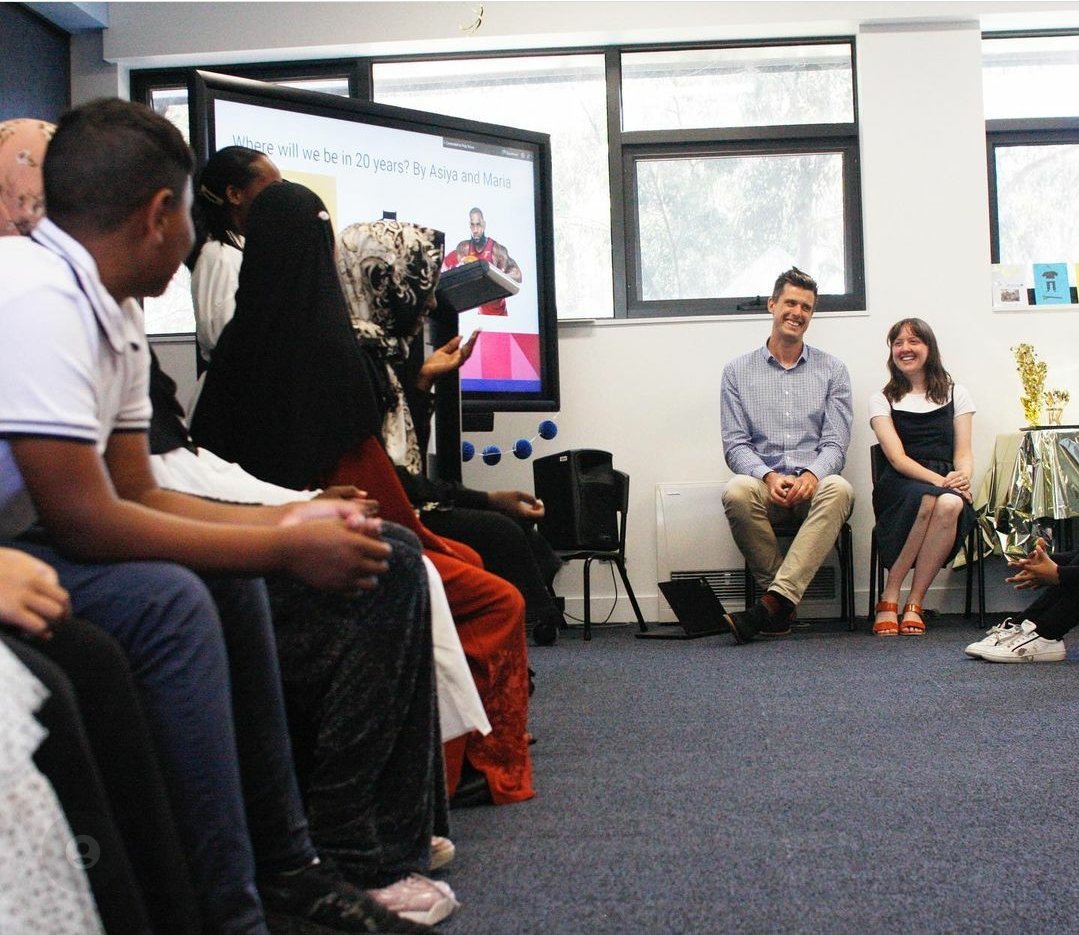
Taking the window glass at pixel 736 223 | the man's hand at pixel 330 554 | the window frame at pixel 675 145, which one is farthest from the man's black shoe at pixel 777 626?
the man's hand at pixel 330 554

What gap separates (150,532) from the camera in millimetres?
1160

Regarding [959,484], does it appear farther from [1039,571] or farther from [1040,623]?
[1039,571]

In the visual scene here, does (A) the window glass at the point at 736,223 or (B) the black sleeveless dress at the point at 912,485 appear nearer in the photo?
(B) the black sleeveless dress at the point at 912,485

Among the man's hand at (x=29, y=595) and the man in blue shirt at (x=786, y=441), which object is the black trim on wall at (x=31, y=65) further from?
the man's hand at (x=29, y=595)

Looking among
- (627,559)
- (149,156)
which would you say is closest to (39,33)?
(627,559)

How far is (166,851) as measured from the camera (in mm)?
1038

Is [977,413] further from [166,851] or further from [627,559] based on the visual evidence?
[166,851]

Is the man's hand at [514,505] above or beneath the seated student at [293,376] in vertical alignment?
beneath

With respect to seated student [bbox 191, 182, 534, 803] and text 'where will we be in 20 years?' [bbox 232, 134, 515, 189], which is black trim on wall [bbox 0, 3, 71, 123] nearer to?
text 'where will we be in 20 years?' [bbox 232, 134, 515, 189]

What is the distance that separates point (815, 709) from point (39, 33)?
402 cm

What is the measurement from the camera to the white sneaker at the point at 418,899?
4.68 feet

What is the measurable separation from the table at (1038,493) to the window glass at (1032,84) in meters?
1.47

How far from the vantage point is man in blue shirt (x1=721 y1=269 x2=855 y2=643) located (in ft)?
14.8

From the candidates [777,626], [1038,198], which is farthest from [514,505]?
Answer: [1038,198]
